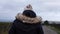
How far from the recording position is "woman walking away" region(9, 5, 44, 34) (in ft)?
→ 23.1

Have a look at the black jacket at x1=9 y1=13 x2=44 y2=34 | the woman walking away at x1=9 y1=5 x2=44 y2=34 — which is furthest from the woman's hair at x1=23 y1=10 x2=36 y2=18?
the black jacket at x1=9 y1=13 x2=44 y2=34

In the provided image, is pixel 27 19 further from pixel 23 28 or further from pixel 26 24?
pixel 23 28

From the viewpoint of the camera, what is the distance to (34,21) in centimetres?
711

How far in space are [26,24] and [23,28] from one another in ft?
0.47

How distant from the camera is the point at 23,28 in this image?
278 inches

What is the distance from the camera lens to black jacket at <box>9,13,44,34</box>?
7035mm

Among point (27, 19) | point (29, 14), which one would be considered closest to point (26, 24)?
point (27, 19)

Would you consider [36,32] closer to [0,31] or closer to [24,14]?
[24,14]

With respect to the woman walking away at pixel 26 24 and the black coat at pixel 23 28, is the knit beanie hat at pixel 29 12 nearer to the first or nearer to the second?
the woman walking away at pixel 26 24

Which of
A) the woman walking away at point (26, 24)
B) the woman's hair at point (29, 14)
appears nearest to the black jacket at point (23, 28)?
the woman walking away at point (26, 24)

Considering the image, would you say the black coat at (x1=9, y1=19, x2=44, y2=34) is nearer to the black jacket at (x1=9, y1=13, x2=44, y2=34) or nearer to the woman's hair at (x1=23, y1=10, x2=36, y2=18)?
the black jacket at (x1=9, y1=13, x2=44, y2=34)

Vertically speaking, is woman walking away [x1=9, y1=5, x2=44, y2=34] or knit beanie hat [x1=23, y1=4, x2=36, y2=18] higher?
knit beanie hat [x1=23, y1=4, x2=36, y2=18]

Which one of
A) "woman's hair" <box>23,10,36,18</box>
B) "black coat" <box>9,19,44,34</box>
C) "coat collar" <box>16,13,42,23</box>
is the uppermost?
"woman's hair" <box>23,10,36,18</box>

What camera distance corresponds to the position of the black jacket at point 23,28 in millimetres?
7035
